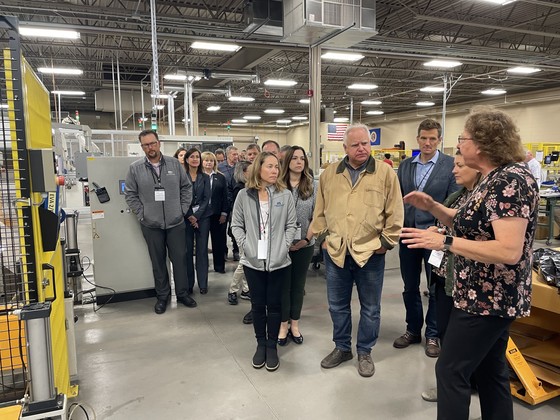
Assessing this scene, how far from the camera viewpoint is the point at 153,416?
219 centimetres

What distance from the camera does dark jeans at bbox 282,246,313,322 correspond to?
2934mm

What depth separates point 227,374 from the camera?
8.59 feet

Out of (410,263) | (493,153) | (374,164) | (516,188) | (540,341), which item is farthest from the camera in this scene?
(410,263)

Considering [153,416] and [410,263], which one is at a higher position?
[410,263]

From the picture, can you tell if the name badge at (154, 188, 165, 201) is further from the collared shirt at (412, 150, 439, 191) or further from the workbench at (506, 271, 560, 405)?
the workbench at (506, 271, 560, 405)

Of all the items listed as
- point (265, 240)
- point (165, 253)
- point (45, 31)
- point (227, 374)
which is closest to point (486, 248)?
point (265, 240)

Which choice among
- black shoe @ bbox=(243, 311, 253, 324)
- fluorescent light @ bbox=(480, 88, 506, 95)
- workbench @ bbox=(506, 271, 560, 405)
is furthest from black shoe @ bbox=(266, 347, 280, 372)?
fluorescent light @ bbox=(480, 88, 506, 95)

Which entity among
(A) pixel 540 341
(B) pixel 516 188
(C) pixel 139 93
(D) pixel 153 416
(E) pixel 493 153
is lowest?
(D) pixel 153 416

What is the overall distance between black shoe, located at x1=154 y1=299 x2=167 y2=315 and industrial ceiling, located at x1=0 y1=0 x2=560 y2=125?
12.4 ft

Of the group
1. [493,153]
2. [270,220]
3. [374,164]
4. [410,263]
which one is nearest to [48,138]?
[270,220]

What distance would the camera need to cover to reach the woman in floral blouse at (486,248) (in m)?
1.39

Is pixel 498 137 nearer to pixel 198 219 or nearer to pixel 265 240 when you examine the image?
pixel 265 240

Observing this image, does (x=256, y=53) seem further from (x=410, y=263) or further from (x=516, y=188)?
(x=516, y=188)

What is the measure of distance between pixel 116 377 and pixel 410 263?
213 centimetres
